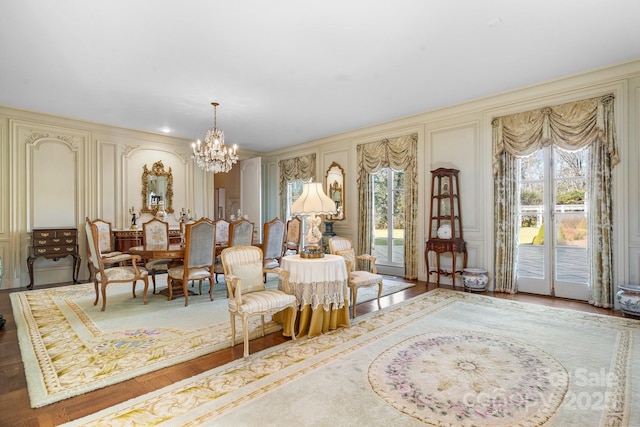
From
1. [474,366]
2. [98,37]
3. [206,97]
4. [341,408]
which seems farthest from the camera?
[206,97]

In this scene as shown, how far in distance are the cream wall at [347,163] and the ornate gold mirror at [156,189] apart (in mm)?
153

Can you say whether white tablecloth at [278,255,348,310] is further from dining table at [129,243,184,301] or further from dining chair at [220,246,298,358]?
dining table at [129,243,184,301]

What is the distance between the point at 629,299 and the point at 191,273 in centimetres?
501

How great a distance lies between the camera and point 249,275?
3.11 metres

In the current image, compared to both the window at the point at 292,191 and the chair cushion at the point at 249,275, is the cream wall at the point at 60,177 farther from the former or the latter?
the chair cushion at the point at 249,275

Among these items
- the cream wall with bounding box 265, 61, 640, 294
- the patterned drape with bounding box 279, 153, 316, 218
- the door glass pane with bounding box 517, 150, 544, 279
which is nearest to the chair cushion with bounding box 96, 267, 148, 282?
the cream wall with bounding box 265, 61, 640, 294

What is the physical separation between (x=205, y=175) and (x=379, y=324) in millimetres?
5696

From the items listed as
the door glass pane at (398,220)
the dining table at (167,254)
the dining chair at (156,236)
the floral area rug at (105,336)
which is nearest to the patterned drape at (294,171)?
the door glass pane at (398,220)

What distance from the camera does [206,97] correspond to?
4828mm

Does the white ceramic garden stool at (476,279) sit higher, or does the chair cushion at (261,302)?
the chair cushion at (261,302)

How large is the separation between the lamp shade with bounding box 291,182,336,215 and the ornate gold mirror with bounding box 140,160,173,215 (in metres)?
4.57

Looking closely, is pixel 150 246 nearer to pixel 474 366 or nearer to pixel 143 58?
pixel 143 58

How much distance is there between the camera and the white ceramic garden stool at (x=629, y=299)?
351 cm

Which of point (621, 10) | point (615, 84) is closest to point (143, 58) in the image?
point (621, 10)
